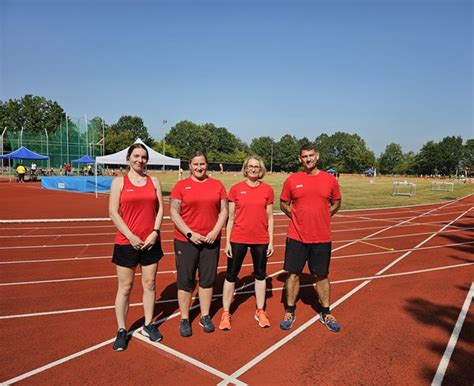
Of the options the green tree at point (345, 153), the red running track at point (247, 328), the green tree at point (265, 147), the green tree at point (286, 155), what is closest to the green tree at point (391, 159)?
the green tree at point (345, 153)

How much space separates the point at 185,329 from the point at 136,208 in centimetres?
139

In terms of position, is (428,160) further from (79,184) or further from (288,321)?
(288,321)

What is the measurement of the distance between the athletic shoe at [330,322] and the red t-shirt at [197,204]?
172cm

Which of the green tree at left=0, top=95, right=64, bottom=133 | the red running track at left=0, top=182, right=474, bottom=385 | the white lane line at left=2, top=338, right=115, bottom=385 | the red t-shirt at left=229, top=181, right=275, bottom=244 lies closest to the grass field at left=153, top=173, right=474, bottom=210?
the red running track at left=0, top=182, right=474, bottom=385

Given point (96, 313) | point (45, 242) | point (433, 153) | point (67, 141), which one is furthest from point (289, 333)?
point (433, 153)

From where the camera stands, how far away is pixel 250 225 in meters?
3.63

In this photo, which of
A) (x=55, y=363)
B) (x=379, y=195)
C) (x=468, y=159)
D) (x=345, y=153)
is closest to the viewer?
(x=55, y=363)

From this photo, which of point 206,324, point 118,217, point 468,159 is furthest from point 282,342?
point 468,159

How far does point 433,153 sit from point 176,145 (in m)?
75.5

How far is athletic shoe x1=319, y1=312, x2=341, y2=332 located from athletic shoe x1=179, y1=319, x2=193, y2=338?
1520mm

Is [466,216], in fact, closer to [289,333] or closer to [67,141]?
[289,333]

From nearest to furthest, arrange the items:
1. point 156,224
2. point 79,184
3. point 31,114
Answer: point 156,224, point 79,184, point 31,114

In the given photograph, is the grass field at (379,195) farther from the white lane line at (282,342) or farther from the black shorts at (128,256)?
the black shorts at (128,256)

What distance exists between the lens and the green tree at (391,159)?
106812 mm
